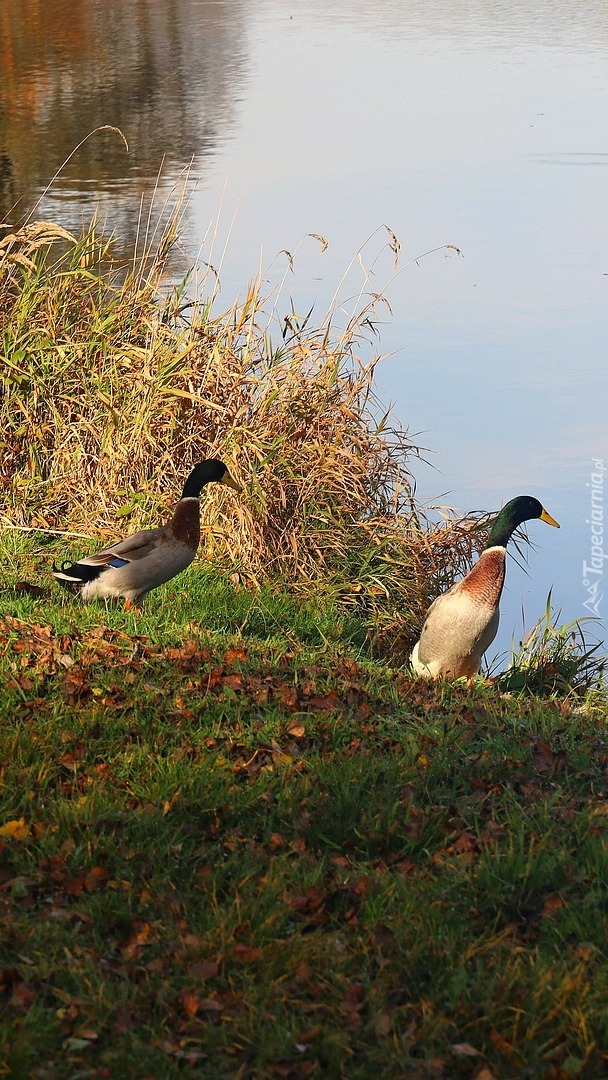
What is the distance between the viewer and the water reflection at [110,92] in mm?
20672

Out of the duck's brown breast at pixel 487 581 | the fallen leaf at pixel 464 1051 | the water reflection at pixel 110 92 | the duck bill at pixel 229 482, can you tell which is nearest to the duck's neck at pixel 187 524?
the duck bill at pixel 229 482

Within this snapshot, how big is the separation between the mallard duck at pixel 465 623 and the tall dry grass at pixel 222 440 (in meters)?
1.54

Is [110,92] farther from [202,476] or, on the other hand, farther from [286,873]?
[286,873]

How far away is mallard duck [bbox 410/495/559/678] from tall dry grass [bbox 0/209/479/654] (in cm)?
154

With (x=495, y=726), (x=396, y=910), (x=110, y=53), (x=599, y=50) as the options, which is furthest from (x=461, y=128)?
(x=396, y=910)

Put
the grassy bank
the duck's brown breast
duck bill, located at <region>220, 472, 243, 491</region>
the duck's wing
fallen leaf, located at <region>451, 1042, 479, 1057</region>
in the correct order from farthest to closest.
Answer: duck bill, located at <region>220, 472, 243, 491</region>
the duck's brown breast
the duck's wing
the grassy bank
fallen leaf, located at <region>451, 1042, 479, 1057</region>

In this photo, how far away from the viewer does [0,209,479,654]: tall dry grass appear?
31.7ft

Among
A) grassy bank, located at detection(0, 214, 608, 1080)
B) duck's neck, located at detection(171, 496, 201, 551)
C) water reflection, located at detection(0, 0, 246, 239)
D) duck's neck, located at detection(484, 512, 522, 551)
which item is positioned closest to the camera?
grassy bank, located at detection(0, 214, 608, 1080)

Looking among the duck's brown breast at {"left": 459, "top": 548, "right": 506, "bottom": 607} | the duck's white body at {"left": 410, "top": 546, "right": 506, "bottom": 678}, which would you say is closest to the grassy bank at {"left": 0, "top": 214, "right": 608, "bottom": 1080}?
the duck's white body at {"left": 410, "top": 546, "right": 506, "bottom": 678}

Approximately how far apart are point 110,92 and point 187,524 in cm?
2442

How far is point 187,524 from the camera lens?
8.01m

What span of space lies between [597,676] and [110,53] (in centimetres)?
3140

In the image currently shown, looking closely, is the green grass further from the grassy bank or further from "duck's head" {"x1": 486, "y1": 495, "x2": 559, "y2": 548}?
"duck's head" {"x1": 486, "y1": 495, "x2": 559, "y2": 548}

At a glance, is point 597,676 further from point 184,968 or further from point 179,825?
point 184,968
